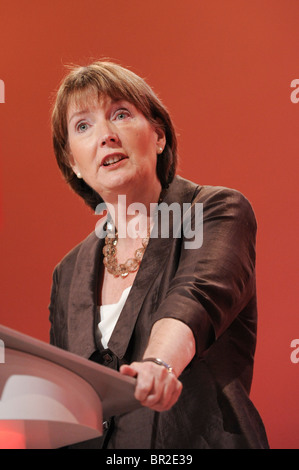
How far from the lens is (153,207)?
151cm

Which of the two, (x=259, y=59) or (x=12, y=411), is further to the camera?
(x=259, y=59)

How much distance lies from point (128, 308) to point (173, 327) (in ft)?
0.94

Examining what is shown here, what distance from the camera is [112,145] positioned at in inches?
57.8

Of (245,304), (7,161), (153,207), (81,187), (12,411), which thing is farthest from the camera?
(7,161)

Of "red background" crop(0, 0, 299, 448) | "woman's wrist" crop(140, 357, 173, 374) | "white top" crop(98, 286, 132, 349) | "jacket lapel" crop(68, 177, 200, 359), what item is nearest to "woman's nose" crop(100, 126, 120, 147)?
"jacket lapel" crop(68, 177, 200, 359)

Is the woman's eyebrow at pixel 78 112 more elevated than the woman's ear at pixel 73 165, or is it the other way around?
the woman's eyebrow at pixel 78 112

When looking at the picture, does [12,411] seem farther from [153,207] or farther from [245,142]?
[245,142]

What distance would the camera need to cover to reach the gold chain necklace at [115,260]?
147cm

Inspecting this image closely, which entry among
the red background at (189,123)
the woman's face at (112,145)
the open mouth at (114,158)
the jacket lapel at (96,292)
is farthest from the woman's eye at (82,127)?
the red background at (189,123)

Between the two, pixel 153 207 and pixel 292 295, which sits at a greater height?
pixel 153 207

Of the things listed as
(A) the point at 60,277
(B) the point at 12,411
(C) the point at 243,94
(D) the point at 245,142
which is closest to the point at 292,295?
(D) the point at 245,142

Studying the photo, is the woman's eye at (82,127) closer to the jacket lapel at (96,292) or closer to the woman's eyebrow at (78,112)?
the woman's eyebrow at (78,112)

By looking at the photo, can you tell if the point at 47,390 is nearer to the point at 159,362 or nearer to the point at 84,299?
the point at 159,362

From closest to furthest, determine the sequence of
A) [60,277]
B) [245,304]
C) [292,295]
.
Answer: [245,304], [60,277], [292,295]
